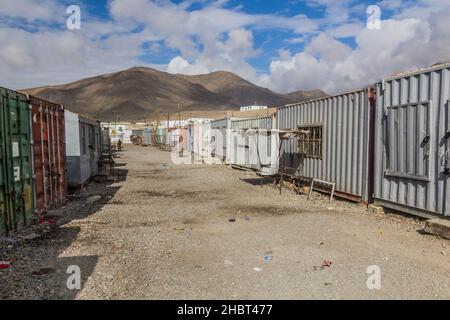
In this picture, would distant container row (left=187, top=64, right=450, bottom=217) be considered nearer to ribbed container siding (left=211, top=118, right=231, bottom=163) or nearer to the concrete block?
the concrete block

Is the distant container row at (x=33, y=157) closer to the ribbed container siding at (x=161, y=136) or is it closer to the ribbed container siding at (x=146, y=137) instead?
the ribbed container siding at (x=161, y=136)

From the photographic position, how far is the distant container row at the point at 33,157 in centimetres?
739

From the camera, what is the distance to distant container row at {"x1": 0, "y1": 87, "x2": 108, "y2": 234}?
24.2 feet

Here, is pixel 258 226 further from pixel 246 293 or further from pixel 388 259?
pixel 246 293

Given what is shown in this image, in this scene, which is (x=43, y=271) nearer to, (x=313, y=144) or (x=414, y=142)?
(x=414, y=142)

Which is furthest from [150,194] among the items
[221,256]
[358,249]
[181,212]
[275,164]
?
[358,249]

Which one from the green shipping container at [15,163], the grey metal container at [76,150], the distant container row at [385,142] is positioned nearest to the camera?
the green shipping container at [15,163]

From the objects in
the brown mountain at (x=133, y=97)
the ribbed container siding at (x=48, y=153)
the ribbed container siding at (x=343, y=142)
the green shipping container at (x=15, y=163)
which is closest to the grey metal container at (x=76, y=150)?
the ribbed container siding at (x=48, y=153)

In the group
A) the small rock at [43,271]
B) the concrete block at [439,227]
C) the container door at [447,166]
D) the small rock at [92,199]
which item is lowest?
the small rock at [43,271]

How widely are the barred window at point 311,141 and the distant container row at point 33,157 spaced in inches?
293

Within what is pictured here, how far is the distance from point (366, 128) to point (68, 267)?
7766 mm

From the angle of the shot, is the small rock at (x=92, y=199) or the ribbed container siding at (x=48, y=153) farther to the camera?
the small rock at (x=92, y=199)

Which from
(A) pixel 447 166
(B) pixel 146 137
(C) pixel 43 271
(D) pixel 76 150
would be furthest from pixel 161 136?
(C) pixel 43 271

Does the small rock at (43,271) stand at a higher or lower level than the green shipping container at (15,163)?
lower
